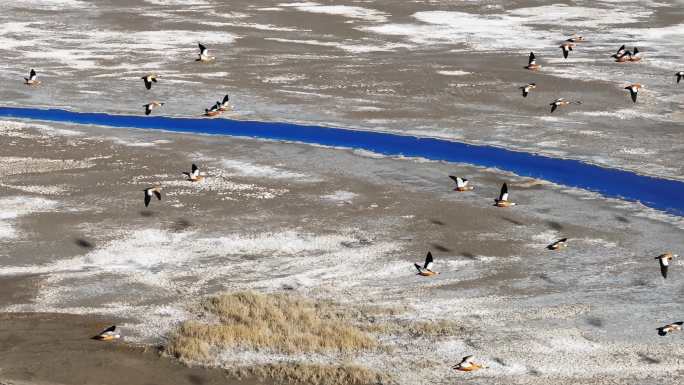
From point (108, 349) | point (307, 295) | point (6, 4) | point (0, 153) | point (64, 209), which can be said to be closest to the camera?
point (108, 349)

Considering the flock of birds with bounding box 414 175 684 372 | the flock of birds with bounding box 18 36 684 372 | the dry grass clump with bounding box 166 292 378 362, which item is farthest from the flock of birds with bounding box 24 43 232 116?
the dry grass clump with bounding box 166 292 378 362

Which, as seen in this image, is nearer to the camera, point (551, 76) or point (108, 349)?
point (108, 349)

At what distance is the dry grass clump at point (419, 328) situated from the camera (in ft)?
77.2

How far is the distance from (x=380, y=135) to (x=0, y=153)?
1248cm

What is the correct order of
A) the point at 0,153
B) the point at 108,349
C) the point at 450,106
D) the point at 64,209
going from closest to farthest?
the point at 108,349
the point at 64,209
the point at 0,153
the point at 450,106

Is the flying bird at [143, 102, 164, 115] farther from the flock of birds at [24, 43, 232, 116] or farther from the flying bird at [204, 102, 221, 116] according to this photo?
the flying bird at [204, 102, 221, 116]

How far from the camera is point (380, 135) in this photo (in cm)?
4088

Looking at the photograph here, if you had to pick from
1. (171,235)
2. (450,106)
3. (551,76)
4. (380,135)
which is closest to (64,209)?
(171,235)

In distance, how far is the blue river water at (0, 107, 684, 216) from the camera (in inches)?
1358

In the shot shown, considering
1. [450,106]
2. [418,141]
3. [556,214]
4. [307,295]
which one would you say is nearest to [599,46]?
[450,106]

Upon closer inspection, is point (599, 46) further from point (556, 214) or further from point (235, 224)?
point (235, 224)

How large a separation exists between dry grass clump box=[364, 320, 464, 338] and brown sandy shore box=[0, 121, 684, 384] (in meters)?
0.22

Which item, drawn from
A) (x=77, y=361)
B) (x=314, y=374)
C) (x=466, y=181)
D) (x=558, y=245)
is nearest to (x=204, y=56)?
(x=466, y=181)

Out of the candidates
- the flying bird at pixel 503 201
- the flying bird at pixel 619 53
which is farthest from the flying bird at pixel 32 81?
the flying bird at pixel 619 53
